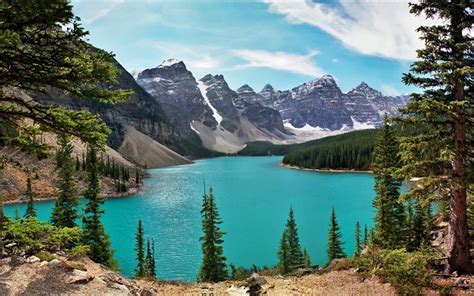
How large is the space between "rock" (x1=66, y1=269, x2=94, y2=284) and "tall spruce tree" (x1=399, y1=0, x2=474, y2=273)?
42.8 feet

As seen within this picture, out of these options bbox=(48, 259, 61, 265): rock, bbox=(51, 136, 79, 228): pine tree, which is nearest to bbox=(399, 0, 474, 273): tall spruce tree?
bbox=(48, 259, 61, 265): rock

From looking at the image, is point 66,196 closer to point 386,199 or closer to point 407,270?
point 386,199

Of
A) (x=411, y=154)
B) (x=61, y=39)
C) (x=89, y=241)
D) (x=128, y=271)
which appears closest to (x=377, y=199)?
(x=411, y=154)

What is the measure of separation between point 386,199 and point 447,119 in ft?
63.1

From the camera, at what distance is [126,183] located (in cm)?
13675

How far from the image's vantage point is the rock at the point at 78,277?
12.6 m

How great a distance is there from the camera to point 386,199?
32250 millimetres

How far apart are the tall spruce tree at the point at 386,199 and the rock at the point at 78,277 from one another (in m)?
24.3

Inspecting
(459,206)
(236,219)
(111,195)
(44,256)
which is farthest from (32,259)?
(111,195)

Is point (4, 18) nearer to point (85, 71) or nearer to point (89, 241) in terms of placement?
point (85, 71)

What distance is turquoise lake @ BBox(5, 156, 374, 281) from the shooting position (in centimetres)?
5291

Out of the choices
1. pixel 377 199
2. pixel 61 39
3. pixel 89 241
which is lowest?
pixel 89 241

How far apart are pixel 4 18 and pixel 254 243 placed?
5502cm

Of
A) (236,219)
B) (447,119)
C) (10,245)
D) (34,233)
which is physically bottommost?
(236,219)
